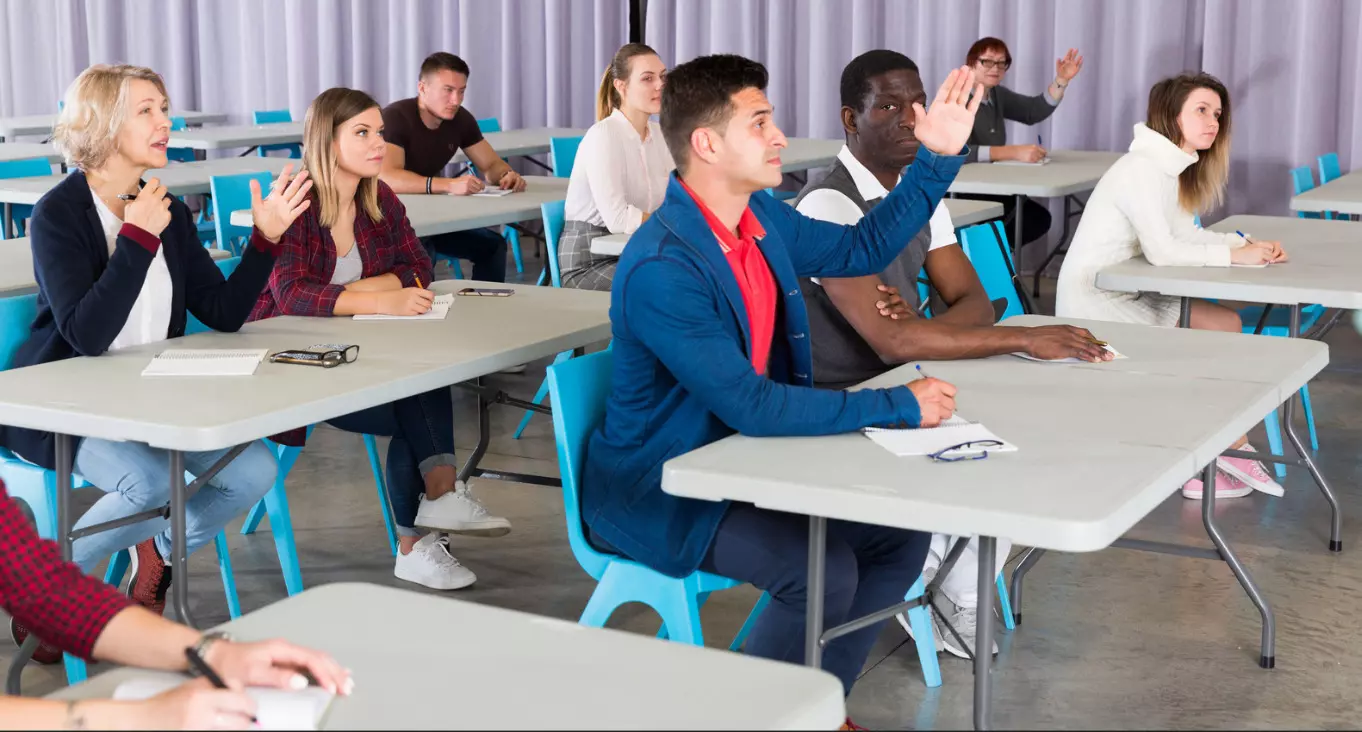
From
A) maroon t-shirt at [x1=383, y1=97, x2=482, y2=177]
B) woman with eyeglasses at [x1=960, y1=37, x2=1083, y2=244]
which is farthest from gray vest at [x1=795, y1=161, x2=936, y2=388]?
woman with eyeglasses at [x1=960, y1=37, x2=1083, y2=244]

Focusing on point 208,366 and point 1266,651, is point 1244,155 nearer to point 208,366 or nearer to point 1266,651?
point 1266,651

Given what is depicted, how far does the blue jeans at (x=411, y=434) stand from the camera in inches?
135

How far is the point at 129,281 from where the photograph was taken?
287 centimetres

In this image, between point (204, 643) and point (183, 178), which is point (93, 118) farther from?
point (183, 178)

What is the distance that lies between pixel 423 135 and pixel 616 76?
4.34 ft

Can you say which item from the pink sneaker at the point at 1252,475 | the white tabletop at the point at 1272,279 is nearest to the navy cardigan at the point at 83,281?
the white tabletop at the point at 1272,279

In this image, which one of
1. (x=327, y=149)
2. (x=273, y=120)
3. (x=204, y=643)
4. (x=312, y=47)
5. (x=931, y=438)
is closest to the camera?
(x=204, y=643)

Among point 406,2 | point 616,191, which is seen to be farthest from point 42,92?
point 616,191

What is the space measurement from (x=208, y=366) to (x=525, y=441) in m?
2.18

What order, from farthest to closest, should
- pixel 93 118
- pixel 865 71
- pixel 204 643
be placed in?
pixel 865 71 < pixel 93 118 < pixel 204 643

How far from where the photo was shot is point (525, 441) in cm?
490

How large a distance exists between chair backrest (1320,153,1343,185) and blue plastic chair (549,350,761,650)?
4.37 metres

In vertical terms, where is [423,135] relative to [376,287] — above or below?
above

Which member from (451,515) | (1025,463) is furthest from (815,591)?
(451,515)
